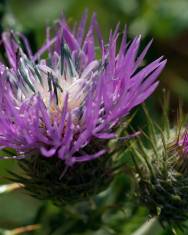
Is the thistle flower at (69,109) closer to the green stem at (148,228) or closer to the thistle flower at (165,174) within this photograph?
the thistle flower at (165,174)

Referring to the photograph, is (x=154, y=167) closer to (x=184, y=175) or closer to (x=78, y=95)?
(x=184, y=175)

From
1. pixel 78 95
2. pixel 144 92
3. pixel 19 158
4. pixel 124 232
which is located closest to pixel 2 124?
pixel 19 158

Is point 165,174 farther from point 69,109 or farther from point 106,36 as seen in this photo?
point 106,36

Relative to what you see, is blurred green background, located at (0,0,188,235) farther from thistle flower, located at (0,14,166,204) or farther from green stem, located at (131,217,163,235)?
thistle flower, located at (0,14,166,204)

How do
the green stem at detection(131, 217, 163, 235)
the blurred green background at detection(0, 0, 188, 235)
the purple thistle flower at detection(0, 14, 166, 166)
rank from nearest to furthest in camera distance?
the purple thistle flower at detection(0, 14, 166, 166) < the green stem at detection(131, 217, 163, 235) < the blurred green background at detection(0, 0, 188, 235)

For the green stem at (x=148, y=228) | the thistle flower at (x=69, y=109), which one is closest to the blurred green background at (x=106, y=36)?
the green stem at (x=148, y=228)

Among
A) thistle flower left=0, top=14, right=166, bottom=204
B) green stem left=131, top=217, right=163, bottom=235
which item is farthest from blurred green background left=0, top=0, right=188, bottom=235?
thistle flower left=0, top=14, right=166, bottom=204

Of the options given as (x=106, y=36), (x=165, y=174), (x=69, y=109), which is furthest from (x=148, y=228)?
(x=106, y=36)
